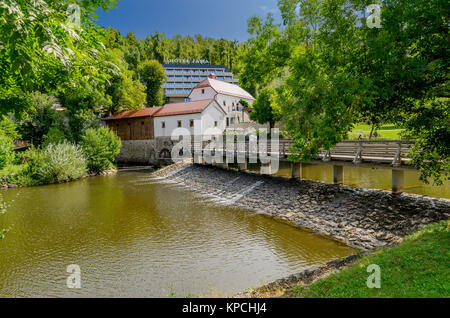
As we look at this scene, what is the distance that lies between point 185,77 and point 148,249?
8931cm

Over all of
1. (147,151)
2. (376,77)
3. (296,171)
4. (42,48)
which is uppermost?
(376,77)

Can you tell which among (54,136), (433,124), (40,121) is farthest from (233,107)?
(433,124)

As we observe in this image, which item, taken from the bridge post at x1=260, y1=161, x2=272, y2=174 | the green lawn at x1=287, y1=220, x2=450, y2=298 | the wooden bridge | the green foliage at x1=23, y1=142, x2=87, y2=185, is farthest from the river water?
the green foliage at x1=23, y1=142, x2=87, y2=185

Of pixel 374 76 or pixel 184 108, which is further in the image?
pixel 184 108

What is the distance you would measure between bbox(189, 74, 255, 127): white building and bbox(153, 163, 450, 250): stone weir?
35309mm

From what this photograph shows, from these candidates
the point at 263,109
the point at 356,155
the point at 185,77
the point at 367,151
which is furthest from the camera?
the point at 185,77

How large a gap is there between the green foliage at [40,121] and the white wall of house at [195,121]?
12.9 m

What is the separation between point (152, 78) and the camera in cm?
5850

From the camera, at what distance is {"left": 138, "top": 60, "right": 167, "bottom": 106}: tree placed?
57.5 meters

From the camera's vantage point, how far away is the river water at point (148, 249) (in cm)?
931

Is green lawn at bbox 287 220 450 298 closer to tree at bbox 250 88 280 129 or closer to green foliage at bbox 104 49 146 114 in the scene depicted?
tree at bbox 250 88 280 129

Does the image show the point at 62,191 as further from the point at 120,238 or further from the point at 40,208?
the point at 120,238

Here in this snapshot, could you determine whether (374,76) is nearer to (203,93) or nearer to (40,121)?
(40,121)

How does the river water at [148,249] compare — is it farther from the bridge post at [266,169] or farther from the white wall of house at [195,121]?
the white wall of house at [195,121]
